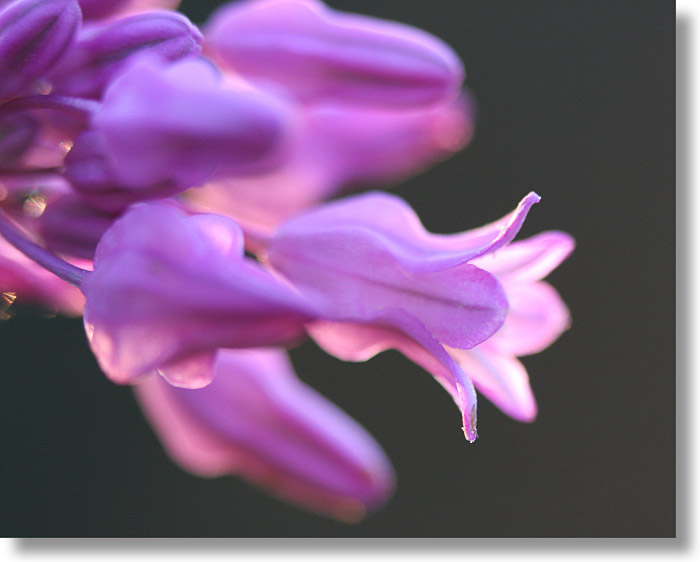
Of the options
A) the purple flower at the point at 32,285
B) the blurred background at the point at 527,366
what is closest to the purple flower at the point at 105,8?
the purple flower at the point at 32,285

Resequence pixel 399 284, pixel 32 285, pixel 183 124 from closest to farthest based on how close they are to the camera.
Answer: pixel 183 124
pixel 399 284
pixel 32 285

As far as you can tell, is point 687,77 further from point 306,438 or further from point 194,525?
point 194,525

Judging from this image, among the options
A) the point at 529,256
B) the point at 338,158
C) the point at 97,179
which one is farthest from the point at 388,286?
the point at 338,158

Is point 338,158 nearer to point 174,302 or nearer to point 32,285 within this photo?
point 32,285

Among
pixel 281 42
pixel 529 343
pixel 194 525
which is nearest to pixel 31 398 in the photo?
pixel 194 525

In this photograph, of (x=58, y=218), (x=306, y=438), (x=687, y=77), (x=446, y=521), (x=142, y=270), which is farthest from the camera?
(x=446, y=521)

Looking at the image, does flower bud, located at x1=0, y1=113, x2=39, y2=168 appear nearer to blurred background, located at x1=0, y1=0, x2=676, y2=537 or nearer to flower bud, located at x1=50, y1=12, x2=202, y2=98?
flower bud, located at x1=50, y1=12, x2=202, y2=98

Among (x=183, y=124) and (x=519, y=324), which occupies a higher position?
(x=183, y=124)
